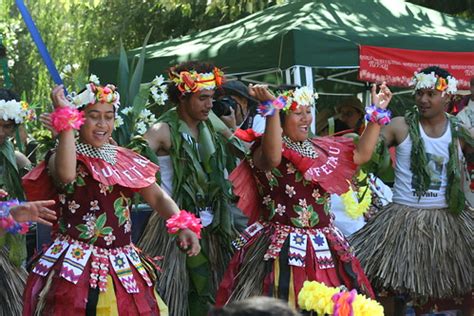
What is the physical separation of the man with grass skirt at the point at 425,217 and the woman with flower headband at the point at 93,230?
202 centimetres

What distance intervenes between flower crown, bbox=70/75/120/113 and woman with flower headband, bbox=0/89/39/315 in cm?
88

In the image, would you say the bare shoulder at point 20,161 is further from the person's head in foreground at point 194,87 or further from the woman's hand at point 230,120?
the woman's hand at point 230,120

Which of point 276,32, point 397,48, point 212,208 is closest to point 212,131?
point 212,208

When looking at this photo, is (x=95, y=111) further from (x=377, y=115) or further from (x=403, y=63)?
(x=403, y=63)

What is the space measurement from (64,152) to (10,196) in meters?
1.41

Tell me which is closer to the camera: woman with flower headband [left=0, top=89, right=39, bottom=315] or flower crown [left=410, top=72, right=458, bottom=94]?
woman with flower headband [left=0, top=89, right=39, bottom=315]

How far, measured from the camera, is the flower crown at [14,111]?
17.8 ft

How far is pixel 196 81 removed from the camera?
5.87 meters

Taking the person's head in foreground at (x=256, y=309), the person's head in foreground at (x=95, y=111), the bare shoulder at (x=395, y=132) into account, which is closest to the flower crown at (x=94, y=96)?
the person's head in foreground at (x=95, y=111)

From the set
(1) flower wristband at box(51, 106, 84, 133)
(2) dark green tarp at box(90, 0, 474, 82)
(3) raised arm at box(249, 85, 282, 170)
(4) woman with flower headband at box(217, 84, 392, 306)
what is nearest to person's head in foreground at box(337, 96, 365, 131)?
(2) dark green tarp at box(90, 0, 474, 82)

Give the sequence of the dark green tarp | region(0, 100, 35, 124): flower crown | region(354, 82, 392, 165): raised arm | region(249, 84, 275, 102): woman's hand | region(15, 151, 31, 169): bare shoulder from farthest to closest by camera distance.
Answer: the dark green tarp < region(15, 151, 31, 169): bare shoulder < region(0, 100, 35, 124): flower crown < region(354, 82, 392, 165): raised arm < region(249, 84, 275, 102): woman's hand

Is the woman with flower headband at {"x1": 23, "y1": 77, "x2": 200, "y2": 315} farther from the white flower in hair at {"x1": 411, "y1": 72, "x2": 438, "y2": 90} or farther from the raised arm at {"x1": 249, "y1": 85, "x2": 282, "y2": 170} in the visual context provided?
the white flower in hair at {"x1": 411, "y1": 72, "x2": 438, "y2": 90}

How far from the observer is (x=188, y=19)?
50.8ft

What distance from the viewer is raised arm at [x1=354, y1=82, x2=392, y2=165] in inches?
209
